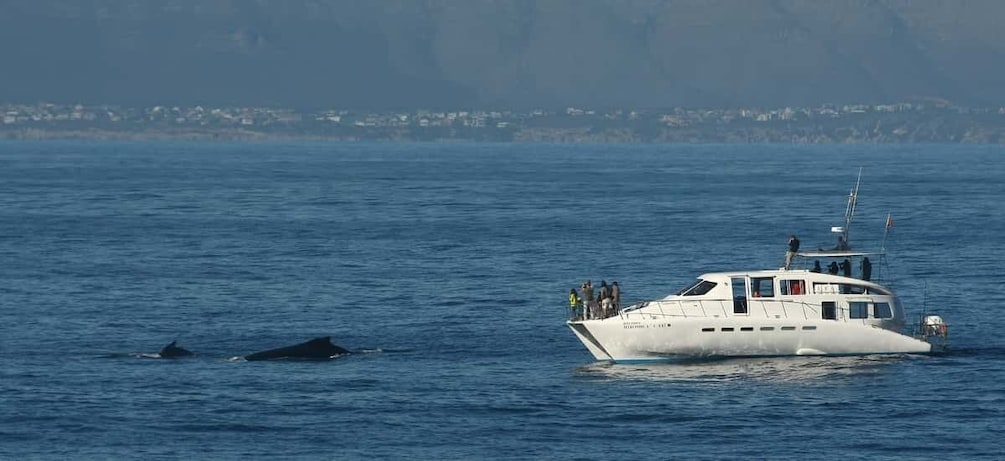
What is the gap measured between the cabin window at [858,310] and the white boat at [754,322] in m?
0.04

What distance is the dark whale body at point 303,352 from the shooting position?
67938 millimetres

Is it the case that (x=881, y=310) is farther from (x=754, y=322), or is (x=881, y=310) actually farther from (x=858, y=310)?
(x=754, y=322)

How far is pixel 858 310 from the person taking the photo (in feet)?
219

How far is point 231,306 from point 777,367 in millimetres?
30360

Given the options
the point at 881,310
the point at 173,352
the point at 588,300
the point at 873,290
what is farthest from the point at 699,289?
the point at 173,352

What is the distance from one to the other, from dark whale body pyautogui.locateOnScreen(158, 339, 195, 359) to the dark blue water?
948 millimetres

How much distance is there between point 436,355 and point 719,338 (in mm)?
11113

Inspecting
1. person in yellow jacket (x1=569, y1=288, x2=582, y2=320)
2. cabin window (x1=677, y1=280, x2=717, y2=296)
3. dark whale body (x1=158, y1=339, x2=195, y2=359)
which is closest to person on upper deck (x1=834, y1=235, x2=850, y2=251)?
cabin window (x1=677, y1=280, x2=717, y2=296)

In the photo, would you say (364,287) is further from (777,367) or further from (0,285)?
(777,367)

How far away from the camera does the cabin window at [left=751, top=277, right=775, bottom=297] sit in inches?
2608

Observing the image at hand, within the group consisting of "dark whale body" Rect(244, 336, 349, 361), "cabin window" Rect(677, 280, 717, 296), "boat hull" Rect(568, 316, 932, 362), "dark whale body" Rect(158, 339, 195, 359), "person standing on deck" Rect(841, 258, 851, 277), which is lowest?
"dark whale body" Rect(158, 339, 195, 359)

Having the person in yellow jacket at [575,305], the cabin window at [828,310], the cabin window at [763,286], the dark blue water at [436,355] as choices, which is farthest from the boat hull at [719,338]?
the person in yellow jacket at [575,305]

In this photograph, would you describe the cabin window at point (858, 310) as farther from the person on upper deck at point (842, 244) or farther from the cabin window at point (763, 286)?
the cabin window at point (763, 286)

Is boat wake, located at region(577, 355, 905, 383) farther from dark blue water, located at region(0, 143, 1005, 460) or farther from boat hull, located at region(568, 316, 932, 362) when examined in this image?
boat hull, located at region(568, 316, 932, 362)
